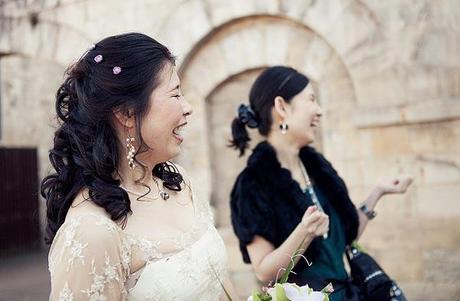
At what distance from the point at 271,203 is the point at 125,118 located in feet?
3.55

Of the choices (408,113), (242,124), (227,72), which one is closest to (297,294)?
(242,124)

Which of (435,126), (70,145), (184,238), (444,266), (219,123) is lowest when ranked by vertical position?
(444,266)

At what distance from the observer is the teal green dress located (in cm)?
274

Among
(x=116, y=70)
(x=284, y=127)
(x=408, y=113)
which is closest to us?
(x=116, y=70)

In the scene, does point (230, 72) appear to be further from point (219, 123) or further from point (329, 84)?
point (329, 84)

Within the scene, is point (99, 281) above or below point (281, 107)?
below

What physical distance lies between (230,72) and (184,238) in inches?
192

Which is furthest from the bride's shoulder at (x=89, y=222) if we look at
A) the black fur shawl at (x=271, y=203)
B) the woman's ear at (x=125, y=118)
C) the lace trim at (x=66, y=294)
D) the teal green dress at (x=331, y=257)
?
the teal green dress at (x=331, y=257)

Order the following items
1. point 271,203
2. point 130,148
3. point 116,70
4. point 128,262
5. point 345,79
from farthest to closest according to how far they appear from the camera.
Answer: point 345,79, point 271,203, point 130,148, point 116,70, point 128,262

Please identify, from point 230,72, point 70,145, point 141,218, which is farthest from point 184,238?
point 230,72

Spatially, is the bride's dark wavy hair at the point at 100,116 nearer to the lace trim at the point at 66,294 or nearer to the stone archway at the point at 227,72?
the lace trim at the point at 66,294

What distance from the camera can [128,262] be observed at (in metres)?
1.78

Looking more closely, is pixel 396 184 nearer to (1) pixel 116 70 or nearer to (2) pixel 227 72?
(1) pixel 116 70

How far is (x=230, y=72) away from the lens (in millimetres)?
6711
